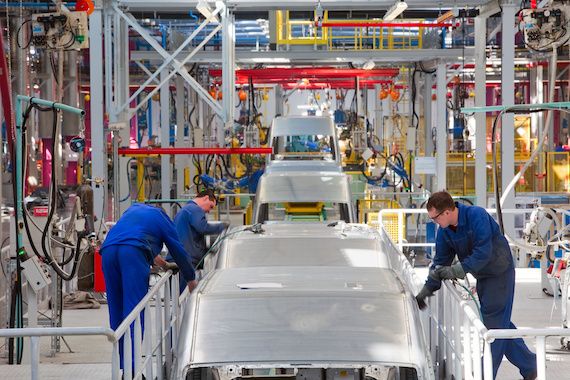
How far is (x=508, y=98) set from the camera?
14.1 m

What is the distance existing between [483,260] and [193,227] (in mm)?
4024

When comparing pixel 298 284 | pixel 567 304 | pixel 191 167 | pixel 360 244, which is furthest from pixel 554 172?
pixel 298 284

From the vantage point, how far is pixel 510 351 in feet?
23.8

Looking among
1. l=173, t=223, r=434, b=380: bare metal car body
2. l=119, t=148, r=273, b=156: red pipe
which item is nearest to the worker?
l=119, t=148, r=273, b=156: red pipe

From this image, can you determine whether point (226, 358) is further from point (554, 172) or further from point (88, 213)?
point (554, 172)

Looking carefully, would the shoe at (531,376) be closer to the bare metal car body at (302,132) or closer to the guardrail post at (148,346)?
the guardrail post at (148,346)

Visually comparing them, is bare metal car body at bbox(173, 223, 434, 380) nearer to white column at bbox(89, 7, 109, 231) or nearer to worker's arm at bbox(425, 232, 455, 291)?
worker's arm at bbox(425, 232, 455, 291)

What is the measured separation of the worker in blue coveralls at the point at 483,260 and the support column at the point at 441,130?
44.4 feet

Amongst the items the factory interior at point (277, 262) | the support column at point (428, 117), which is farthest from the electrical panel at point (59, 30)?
the support column at point (428, 117)

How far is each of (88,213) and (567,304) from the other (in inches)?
190

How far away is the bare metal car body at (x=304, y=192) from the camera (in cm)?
1408

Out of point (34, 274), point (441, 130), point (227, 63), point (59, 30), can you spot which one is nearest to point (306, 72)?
point (441, 130)

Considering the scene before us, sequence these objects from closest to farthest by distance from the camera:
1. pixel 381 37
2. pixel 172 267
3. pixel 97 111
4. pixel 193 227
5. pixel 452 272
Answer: pixel 452 272
pixel 172 267
pixel 193 227
pixel 97 111
pixel 381 37

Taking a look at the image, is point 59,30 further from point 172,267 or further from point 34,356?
point 34,356
